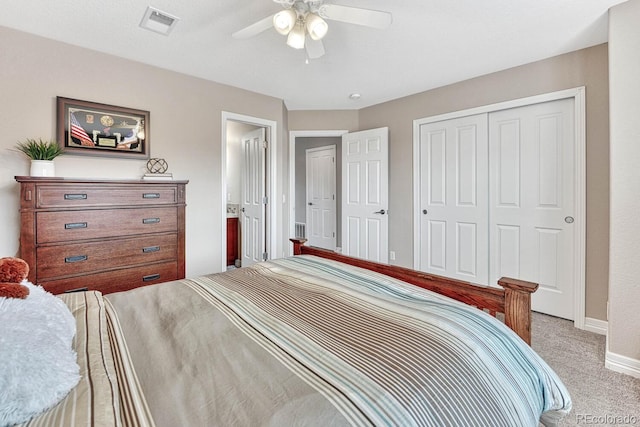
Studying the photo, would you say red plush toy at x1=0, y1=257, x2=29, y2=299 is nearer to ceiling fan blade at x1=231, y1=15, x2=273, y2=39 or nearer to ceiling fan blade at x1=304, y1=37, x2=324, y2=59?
ceiling fan blade at x1=231, y1=15, x2=273, y2=39

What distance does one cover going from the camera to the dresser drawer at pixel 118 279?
2.03 meters

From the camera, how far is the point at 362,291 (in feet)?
4.25

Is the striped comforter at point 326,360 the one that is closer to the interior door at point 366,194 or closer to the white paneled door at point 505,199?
the white paneled door at point 505,199

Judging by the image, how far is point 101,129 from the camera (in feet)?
8.48

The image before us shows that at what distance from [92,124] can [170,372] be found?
2653mm

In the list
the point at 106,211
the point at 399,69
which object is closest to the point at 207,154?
the point at 106,211

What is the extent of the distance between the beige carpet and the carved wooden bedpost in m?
0.85

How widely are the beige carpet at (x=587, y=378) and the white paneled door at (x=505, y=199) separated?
40cm

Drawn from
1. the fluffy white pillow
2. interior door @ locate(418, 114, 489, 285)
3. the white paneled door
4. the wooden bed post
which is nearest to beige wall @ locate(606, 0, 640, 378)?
the white paneled door

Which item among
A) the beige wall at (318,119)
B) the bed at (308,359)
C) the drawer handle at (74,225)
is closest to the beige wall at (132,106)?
the beige wall at (318,119)

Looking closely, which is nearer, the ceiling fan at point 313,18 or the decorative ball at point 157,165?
the ceiling fan at point 313,18

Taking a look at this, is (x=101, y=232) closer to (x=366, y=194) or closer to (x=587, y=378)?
(x=366, y=194)

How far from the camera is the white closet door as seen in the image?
2.69 m

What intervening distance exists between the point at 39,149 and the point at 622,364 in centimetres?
428
